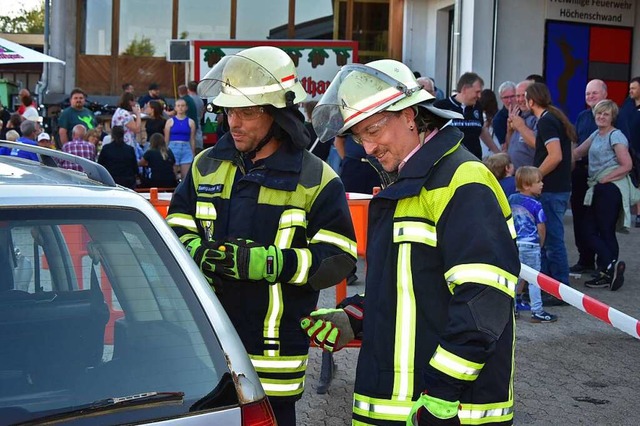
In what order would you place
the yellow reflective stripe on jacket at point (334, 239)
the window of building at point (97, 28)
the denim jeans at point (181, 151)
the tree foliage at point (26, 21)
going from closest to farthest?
the yellow reflective stripe on jacket at point (334, 239) → the denim jeans at point (181, 151) → the window of building at point (97, 28) → the tree foliage at point (26, 21)

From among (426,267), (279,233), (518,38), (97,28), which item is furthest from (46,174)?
(97,28)

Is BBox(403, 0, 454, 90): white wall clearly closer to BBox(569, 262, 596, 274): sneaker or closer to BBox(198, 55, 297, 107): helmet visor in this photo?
BBox(569, 262, 596, 274): sneaker

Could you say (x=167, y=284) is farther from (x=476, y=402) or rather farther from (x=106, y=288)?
(x=476, y=402)

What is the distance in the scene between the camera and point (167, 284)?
2549 millimetres

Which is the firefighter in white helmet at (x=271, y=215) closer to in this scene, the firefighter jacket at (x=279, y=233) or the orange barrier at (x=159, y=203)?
the firefighter jacket at (x=279, y=233)

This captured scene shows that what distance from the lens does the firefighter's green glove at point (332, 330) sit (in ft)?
→ 10.6

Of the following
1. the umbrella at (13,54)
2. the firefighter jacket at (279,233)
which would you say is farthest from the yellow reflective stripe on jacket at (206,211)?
the umbrella at (13,54)

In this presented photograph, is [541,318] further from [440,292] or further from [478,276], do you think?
[478,276]

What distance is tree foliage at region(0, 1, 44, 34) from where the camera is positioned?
32.6 metres

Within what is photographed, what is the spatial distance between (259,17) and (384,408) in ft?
67.0

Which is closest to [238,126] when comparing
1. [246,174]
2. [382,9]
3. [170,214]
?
[246,174]

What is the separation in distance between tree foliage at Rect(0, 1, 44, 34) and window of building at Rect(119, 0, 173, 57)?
11.2 m

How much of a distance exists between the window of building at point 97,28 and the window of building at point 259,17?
301 cm

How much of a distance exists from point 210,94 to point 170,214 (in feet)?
1.59
